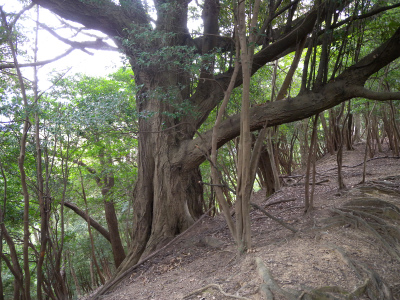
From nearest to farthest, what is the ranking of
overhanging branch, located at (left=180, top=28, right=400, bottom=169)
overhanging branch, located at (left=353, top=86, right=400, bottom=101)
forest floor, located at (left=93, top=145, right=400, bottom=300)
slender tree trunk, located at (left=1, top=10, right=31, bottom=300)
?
forest floor, located at (left=93, top=145, right=400, bottom=300) < overhanging branch, located at (left=353, top=86, right=400, bottom=101) < overhanging branch, located at (left=180, top=28, right=400, bottom=169) < slender tree trunk, located at (left=1, top=10, right=31, bottom=300)

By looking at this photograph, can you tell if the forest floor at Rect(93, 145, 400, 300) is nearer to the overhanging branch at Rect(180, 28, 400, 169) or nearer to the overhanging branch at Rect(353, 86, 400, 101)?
the overhanging branch at Rect(180, 28, 400, 169)

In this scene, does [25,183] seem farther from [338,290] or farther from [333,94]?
[333,94]

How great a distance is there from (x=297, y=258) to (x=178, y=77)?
13.8 feet

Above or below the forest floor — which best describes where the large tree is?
above

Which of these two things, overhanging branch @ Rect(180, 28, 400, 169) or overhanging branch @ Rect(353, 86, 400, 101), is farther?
overhanging branch @ Rect(180, 28, 400, 169)

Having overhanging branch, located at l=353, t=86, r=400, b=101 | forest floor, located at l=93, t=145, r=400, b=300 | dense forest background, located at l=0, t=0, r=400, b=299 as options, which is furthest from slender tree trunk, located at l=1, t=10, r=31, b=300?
overhanging branch, located at l=353, t=86, r=400, b=101

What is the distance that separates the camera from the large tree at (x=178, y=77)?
17.1 ft

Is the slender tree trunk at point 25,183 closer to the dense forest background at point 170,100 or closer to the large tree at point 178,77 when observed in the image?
the dense forest background at point 170,100

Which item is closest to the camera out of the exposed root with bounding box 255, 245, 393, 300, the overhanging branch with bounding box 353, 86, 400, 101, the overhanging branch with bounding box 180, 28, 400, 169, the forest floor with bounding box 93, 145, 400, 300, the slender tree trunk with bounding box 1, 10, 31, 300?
the exposed root with bounding box 255, 245, 393, 300

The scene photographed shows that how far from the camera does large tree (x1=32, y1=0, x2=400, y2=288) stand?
5.20m

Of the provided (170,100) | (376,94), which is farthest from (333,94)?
(170,100)

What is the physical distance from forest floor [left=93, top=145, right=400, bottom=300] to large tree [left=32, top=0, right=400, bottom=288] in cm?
71

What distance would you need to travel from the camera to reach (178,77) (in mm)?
6637

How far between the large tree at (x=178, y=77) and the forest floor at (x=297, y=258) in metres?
0.71
